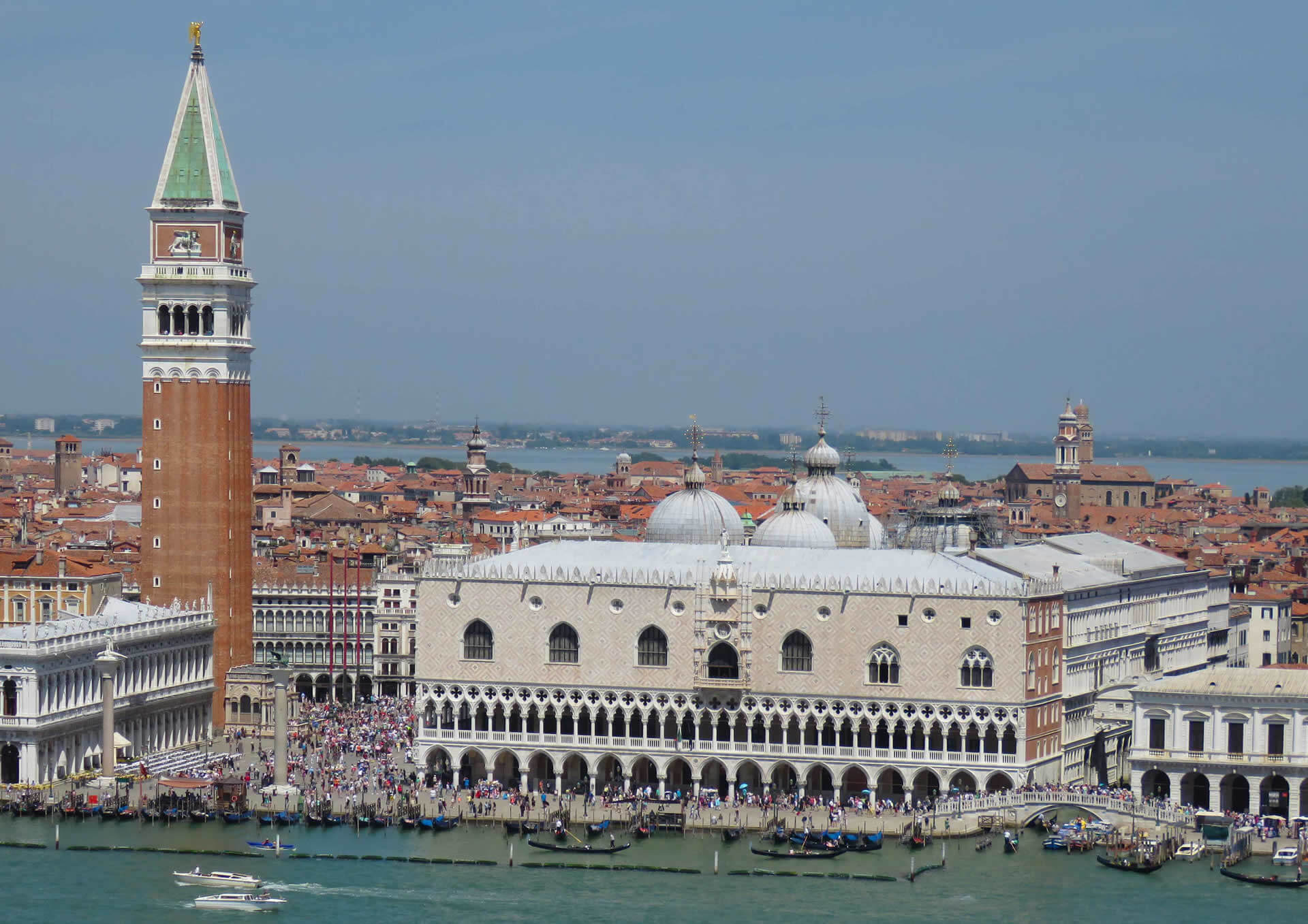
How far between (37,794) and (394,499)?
89.6 m

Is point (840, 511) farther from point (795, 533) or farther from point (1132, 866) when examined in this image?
point (1132, 866)

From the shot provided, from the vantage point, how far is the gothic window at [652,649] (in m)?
62.9

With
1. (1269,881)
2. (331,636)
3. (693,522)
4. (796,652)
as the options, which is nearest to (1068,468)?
(331,636)

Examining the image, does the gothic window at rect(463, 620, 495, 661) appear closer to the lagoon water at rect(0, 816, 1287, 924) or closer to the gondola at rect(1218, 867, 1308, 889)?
the lagoon water at rect(0, 816, 1287, 924)

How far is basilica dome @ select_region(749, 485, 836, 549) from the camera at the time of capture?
70000mm

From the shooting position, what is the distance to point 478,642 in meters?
64.1

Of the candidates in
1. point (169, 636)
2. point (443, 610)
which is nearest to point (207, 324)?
point (169, 636)

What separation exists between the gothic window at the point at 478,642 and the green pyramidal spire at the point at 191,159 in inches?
614

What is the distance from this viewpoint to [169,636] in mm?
70312

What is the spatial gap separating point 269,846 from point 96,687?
382 inches

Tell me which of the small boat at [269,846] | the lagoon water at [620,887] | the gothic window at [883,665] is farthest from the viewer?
the gothic window at [883,665]

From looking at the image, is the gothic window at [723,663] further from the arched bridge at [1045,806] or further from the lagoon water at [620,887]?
the arched bridge at [1045,806]

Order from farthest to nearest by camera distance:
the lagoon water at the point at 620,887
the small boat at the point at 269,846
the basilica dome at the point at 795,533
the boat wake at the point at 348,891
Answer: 1. the basilica dome at the point at 795,533
2. the small boat at the point at 269,846
3. the boat wake at the point at 348,891
4. the lagoon water at the point at 620,887

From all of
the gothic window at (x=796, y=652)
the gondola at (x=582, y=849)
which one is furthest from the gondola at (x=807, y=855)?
the gothic window at (x=796, y=652)
